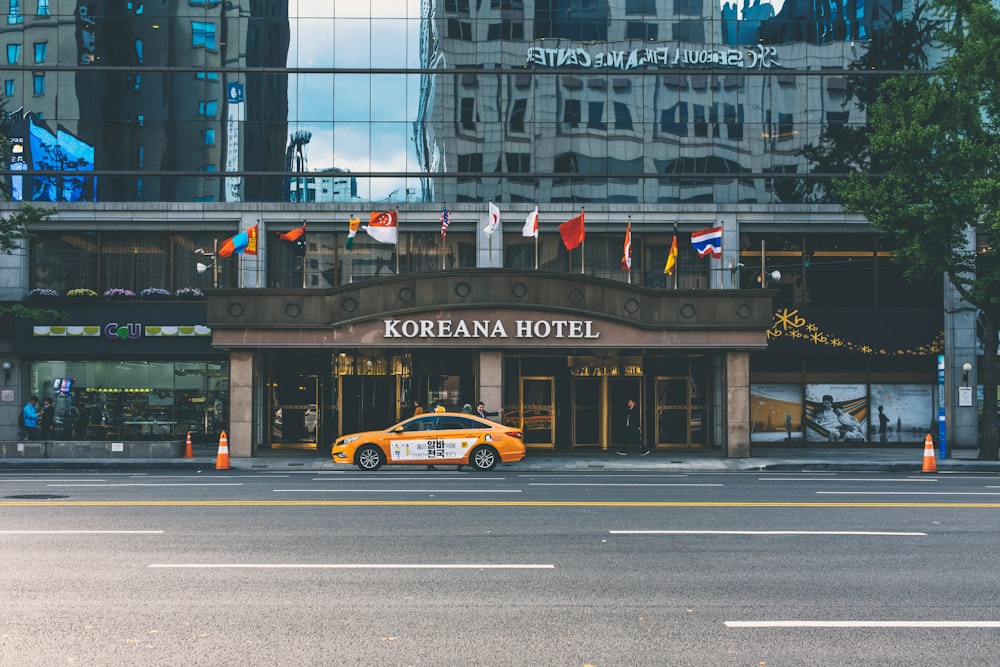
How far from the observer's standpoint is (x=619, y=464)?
85.8 ft

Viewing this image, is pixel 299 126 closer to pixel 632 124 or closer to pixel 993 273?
pixel 632 124

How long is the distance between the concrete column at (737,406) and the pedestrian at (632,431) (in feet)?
9.60

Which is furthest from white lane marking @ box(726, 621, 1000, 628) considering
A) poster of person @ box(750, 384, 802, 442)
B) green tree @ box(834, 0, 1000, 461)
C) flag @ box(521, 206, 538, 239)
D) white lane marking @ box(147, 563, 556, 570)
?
poster of person @ box(750, 384, 802, 442)

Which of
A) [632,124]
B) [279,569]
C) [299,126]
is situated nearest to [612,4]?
[632,124]

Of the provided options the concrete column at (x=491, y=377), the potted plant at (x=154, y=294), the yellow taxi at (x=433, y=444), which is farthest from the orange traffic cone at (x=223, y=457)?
the potted plant at (x=154, y=294)

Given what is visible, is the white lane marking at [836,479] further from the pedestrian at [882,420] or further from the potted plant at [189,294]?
the potted plant at [189,294]

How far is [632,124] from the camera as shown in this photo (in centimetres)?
3281

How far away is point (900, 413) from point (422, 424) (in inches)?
726

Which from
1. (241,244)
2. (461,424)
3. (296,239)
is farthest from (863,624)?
(296,239)

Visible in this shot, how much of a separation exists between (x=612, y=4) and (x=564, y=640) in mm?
29305

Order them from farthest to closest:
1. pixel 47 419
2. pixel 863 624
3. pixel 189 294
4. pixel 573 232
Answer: pixel 189 294, pixel 47 419, pixel 573 232, pixel 863 624

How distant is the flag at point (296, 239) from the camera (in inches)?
1173

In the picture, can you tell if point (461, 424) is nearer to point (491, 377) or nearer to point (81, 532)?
point (491, 377)

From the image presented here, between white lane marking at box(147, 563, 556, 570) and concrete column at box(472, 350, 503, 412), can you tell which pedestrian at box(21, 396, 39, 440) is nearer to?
concrete column at box(472, 350, 503, 412)
